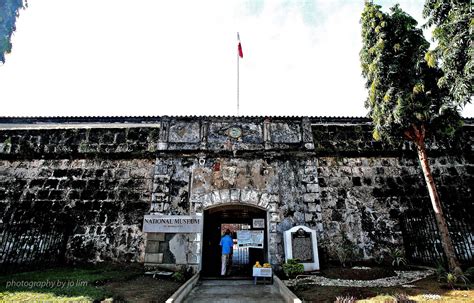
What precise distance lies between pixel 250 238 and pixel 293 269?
69.4 inches

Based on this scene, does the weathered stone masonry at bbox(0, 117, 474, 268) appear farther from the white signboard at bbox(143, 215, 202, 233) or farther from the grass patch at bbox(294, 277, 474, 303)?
the grass patch at bbox(294, 277, 474, 303)

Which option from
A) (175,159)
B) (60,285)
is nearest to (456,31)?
(175,159)

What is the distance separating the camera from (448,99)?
259 inches

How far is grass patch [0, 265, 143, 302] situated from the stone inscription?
428 cm

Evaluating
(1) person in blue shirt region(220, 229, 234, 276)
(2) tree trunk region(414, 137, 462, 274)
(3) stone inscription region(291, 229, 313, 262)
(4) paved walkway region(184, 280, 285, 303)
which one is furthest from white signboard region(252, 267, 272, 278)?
(2) tree trunk region(414, 137, 462, 274)

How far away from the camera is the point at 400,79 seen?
23.6 ft

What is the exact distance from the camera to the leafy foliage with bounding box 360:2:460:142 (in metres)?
6.86

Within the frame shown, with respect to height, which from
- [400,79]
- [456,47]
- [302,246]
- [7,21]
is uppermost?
[7,21]

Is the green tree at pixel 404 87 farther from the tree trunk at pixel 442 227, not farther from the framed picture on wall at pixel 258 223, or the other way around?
the framed picture on wall at pixel 258 223

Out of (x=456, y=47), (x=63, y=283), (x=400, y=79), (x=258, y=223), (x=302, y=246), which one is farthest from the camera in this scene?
(x=258, y=223)

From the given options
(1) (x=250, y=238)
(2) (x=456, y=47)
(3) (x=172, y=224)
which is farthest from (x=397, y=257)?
(3) (x=172, y=224)

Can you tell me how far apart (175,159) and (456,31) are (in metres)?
7.74

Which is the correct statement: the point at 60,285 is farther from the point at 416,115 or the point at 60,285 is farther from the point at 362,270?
the point at 416,115

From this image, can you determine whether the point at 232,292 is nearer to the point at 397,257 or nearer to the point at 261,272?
the point at 261,272
